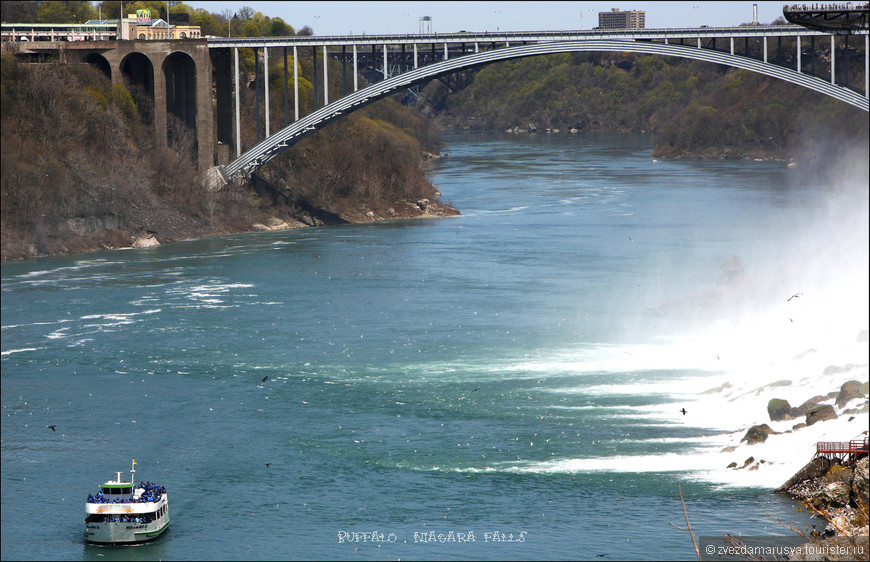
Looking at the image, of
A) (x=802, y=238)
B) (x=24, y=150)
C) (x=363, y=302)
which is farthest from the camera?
(x=802, y=238)

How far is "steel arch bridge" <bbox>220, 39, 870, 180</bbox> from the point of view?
3472 centimetres

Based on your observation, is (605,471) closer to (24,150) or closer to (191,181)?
(24,150)

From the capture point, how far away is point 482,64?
1484 inches

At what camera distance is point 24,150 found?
102 feet

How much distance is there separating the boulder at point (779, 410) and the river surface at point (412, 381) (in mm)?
727

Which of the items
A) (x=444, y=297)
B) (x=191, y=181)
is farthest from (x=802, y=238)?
(x=191, y=181)

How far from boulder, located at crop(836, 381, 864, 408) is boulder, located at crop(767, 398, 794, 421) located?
0.80 metres

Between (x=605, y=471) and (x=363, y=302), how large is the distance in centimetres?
1242

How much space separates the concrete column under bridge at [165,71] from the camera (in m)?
39.2

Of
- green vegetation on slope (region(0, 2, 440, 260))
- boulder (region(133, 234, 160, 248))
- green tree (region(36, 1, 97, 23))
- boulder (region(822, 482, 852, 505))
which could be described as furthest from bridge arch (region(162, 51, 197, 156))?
boulder (region(822, 482, 852, 505))

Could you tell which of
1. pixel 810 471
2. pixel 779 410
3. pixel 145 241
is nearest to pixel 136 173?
pixel 145 241

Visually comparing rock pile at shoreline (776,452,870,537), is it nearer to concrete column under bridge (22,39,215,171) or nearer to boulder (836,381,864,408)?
boulder (836,381,864,408)

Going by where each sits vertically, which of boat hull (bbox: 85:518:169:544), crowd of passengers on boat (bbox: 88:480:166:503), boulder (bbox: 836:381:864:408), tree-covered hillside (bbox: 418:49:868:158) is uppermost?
tree-covered hillside (bbox: 418:49:868:158)

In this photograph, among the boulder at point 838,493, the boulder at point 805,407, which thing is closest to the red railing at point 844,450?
the boulder at point 838,493
